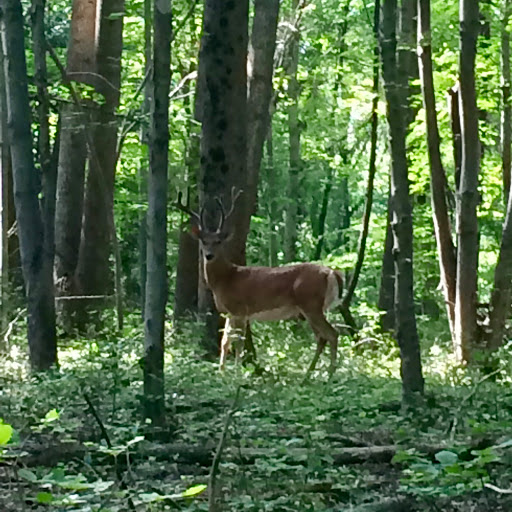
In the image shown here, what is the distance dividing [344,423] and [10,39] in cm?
418

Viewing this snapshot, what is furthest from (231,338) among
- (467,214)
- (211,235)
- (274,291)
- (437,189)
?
(437,189)

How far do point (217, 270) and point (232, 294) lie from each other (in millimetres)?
327

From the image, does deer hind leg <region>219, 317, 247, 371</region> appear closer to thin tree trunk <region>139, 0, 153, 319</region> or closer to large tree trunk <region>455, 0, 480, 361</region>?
thin tree trunk <region>139, 0, 153, 319</region>

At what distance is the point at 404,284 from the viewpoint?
7.29 meters

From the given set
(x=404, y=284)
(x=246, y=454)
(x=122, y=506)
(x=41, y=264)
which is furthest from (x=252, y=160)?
(x=122, y=506)

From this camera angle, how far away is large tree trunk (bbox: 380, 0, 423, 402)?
282 inches

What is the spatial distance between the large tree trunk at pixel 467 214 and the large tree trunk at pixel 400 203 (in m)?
4.01

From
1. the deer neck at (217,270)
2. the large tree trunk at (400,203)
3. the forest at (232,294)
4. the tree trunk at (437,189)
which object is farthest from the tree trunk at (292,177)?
the large tree trunk at (400,203)

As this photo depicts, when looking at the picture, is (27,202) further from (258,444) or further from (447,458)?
(447,458)

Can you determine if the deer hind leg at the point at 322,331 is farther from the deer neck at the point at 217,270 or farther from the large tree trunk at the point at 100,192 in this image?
the large tree trunk at the point at 100,192

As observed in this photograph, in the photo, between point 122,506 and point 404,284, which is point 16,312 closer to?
point 404,284

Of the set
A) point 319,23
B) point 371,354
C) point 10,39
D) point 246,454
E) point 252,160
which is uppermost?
point 319,23

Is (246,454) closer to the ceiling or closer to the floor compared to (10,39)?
closer to the floor

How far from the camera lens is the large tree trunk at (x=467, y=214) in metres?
11.5
